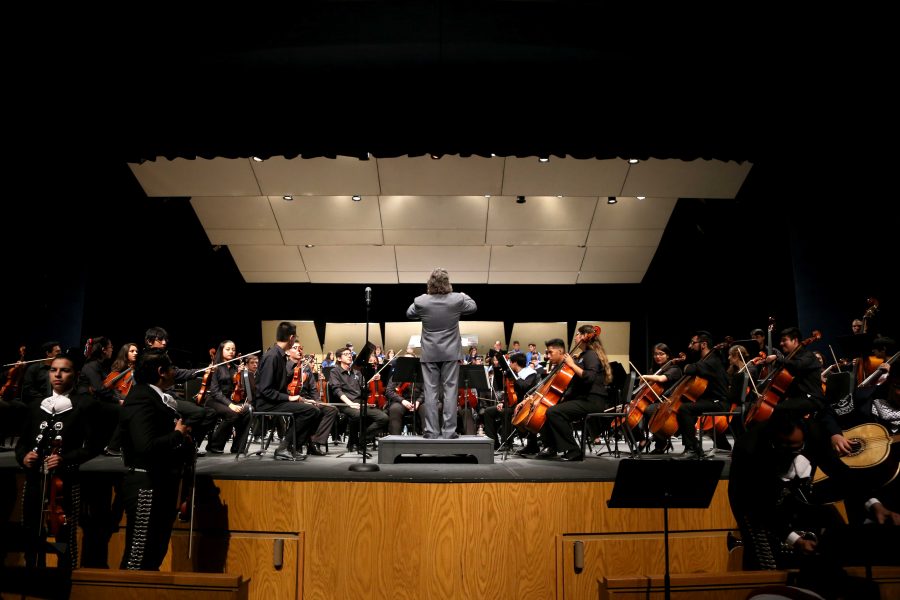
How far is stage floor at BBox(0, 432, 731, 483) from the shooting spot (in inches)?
150

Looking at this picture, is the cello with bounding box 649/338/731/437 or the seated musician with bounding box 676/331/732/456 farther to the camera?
the cello with bounding box 649/338/731/437

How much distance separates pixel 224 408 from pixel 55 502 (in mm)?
2839

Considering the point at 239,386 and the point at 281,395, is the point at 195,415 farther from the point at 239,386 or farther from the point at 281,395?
the point at 239,386

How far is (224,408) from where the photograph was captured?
600 cm

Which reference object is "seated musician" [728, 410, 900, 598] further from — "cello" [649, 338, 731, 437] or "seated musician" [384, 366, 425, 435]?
"seated musician" [384, 366, 425, 435]

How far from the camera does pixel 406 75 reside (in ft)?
18.1

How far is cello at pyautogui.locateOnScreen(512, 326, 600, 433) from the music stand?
108 inches

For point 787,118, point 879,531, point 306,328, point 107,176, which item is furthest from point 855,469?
point 306,328

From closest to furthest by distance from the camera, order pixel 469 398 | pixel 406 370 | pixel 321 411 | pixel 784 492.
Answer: pixel 784 492 < pixel 406 370 < pixel 321 411 < pixel 469 398

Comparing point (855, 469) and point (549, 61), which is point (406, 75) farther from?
point (855, 469)

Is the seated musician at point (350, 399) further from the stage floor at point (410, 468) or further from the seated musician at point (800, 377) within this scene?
the seated musician at point (800, 377)

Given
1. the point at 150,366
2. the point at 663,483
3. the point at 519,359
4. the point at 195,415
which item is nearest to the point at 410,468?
the point at 150,366

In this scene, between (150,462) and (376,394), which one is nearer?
(150,462)

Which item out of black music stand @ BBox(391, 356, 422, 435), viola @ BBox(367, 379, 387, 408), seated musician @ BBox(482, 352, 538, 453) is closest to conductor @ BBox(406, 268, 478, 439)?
black music stand @ BBox(391, 356, 422, 435)
